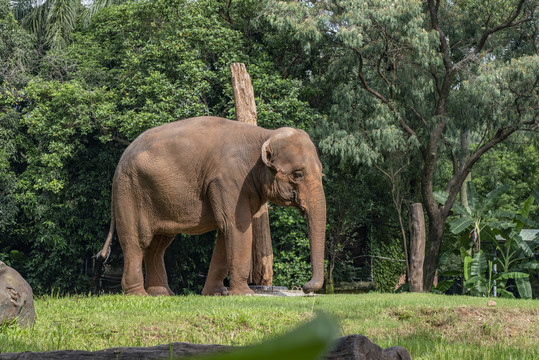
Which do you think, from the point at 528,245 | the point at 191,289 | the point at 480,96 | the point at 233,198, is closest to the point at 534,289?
the point at 528,245

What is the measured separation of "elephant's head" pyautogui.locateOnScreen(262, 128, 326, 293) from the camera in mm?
9047

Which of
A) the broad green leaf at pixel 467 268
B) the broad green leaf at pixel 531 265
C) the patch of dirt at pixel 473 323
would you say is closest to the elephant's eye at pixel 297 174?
the patch of dirt at pixel 473 323

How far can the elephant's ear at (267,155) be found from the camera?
8968mm

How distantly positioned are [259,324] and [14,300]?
7.45ft

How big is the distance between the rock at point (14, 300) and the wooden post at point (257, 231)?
607 centimetres

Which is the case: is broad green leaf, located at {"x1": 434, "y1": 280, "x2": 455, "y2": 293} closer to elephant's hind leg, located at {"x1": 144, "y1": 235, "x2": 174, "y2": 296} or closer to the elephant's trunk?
the elephant's trunk

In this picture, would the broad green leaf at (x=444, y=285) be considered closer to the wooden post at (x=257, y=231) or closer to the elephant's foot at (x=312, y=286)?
the wooden post at (x=257, y=231)

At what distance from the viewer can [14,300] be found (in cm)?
568

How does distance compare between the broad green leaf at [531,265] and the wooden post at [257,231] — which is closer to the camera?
the wooden post at [257,231]

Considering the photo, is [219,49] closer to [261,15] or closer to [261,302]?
[261,15]

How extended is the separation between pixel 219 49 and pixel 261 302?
37.5ft

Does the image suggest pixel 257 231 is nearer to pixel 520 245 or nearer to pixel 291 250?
pixel 291 250

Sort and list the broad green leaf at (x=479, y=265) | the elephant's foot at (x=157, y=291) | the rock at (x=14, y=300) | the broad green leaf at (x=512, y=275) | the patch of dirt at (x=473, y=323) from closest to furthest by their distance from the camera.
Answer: the rock at (x=14, y=300) → the patch of dirt at (x=473, y=323) → the elephant's foot at (x=157, y=291) → the broad green leaf at (x=479, y=265) → the broad green leaf at (x=512, y=275)

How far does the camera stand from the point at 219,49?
17.9 m
